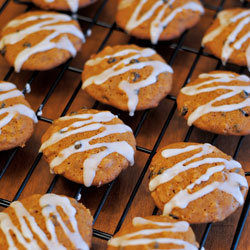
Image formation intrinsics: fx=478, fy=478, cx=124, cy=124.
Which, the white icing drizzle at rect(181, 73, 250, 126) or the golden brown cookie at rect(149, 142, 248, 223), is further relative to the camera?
the white icing drizzle at rect(181, 73, 250, 126)

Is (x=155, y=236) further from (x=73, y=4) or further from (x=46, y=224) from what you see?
(x=73, y=4)

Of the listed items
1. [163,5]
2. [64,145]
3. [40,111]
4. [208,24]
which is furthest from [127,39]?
[64,145]

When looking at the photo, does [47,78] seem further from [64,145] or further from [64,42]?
[64,145]

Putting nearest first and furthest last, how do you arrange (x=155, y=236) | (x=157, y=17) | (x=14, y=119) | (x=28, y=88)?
1. (x=155, y=236)
2. (x=14, y=119)
3. (x=28, y=88)
4. (x=157, y=17)

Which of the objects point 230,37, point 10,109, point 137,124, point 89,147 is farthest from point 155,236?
point 230,37

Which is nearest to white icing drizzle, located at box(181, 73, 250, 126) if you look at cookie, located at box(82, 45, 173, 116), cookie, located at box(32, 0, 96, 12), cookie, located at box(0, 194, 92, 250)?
cookie, located at box(82, 45, 173, 116)

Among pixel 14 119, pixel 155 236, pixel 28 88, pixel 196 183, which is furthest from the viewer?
pixel 28 88

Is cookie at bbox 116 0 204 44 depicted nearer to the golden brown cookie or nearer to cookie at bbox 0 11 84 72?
cookie at bbox 0 11 84 72
